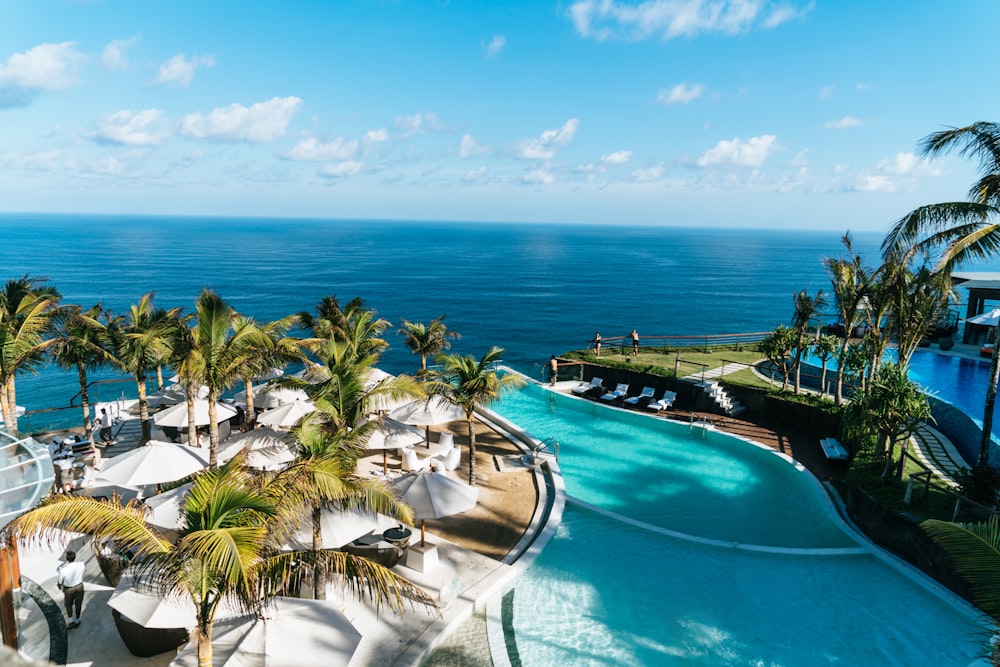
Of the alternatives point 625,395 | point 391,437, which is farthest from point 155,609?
point 625,395

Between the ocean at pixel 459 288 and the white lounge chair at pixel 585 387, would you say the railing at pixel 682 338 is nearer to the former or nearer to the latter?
the white lounge chair at pixel 585 387

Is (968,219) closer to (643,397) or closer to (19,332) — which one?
(643,397)

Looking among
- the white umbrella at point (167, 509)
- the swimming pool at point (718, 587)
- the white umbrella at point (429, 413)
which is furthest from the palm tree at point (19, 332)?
the swimming pool at point (718, 587)

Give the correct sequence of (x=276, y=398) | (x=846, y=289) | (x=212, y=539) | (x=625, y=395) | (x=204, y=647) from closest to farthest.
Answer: (x=212, y=539)
(x=204, y=647)
(x=276, y=398)
(x=846, y=289)
(x=625, y=395)

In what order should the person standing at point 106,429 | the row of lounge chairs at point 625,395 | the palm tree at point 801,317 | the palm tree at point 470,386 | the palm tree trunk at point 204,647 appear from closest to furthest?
the palm tree trunk at point 204,647 < the palm tree at point 470,386 < the person standing at point 106,429 < the palm tree at point 801,317 < the row of lounge chairs at point 625,395

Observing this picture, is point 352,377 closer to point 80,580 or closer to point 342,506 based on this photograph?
point 342,506

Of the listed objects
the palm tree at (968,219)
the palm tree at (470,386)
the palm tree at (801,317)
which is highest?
the palm tree at (968,219)
